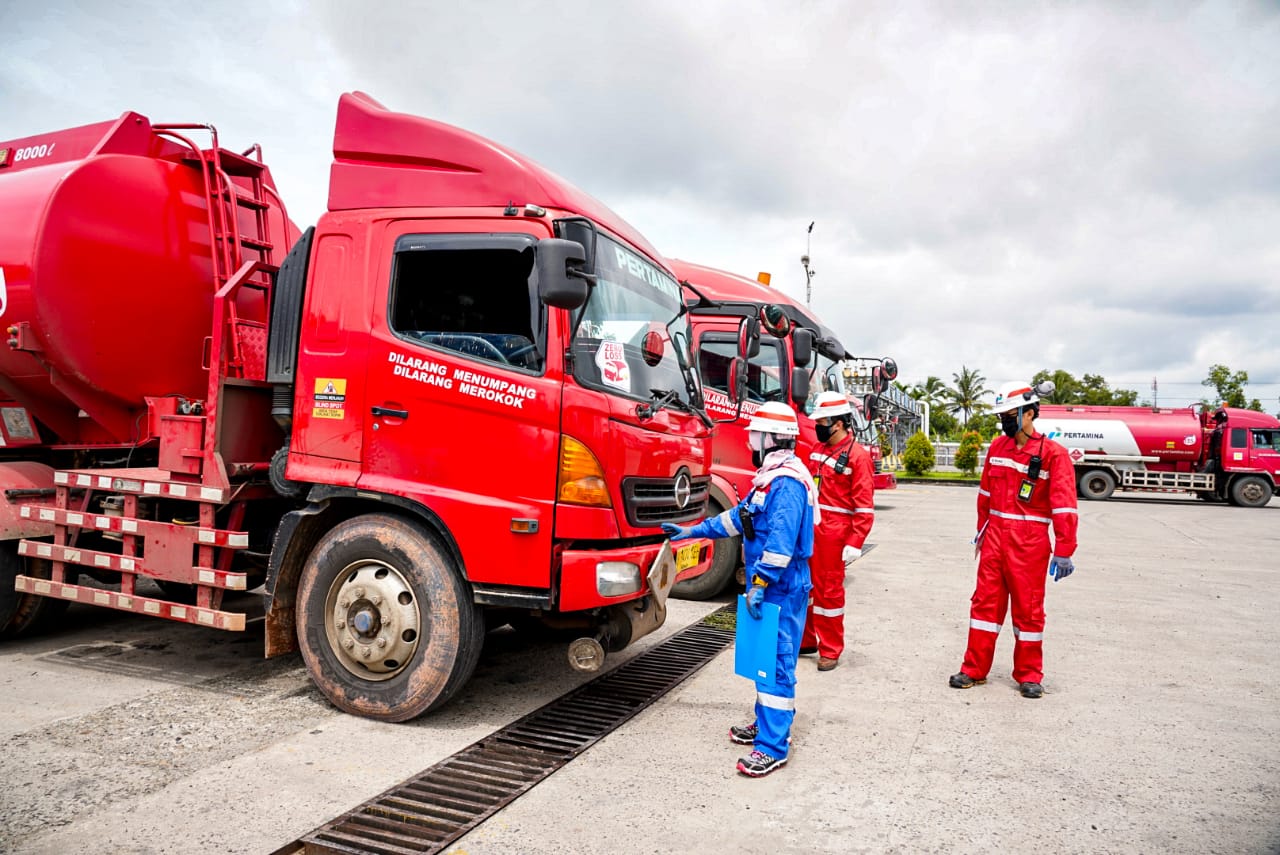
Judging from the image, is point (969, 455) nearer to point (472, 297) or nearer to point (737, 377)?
point (737, 377)

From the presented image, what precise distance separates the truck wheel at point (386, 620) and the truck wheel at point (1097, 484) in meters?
23.8

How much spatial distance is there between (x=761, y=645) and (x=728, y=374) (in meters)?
3.45

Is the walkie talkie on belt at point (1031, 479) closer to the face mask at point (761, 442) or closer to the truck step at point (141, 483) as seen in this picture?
the face mask at point (761, 442)

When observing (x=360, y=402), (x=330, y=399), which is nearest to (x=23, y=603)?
(x=330, y=399)

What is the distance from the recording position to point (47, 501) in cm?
548

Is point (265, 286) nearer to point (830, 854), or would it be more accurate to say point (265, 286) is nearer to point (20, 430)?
point (20, 430)

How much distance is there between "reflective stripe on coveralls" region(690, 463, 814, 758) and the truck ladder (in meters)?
2.91

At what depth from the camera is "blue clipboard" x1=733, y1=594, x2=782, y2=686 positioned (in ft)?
12.5

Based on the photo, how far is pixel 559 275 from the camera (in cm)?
383

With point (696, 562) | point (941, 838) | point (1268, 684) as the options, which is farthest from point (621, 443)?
point (1268, 684)

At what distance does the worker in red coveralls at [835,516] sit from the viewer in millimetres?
5602

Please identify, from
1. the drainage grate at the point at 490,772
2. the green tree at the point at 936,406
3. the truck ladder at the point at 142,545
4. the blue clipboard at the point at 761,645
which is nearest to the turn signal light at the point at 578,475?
the blue clipboard at the point at 761,645

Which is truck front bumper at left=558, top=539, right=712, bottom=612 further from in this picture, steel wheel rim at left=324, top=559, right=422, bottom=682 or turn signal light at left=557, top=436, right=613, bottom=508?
steel wheel rim at left=324, top=559, right=422, bottom=682

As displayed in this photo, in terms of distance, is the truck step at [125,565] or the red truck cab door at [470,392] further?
the truck step at [125,565]
